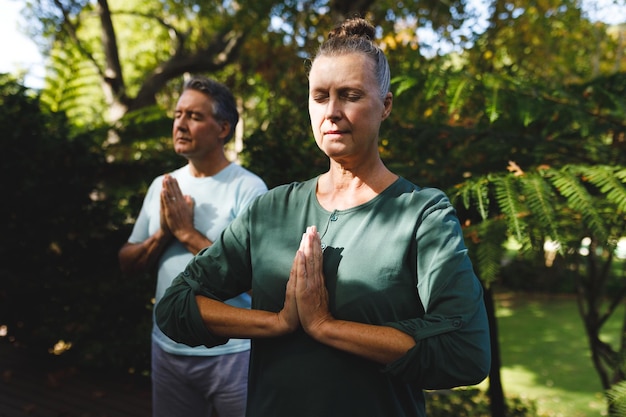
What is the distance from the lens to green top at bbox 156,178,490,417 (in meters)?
1.20

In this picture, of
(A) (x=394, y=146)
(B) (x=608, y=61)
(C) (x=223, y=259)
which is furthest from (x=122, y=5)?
(C) (x=223, y=259)

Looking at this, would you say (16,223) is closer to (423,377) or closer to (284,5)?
(423,377)

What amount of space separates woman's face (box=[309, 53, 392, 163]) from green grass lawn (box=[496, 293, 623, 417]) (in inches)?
264

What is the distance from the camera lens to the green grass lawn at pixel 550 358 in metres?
8.40

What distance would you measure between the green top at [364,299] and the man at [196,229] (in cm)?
79

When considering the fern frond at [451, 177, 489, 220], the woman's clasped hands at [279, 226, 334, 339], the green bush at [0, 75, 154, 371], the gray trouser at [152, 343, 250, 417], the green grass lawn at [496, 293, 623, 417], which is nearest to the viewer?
the woman's clasped hands at [279, 226, 334, 339]

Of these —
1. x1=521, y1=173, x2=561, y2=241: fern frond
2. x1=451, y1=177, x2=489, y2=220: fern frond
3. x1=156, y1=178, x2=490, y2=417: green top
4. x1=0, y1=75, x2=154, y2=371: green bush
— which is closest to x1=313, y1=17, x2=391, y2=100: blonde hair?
x1=156, y1=178, x2=490, y2=417: green top

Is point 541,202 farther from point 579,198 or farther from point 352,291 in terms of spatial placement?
point 352,291

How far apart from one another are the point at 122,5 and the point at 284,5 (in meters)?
11.9

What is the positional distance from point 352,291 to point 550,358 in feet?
36.3

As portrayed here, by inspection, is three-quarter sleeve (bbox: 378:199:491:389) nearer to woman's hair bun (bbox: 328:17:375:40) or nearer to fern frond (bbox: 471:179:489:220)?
woman's hair bun (bbox: 328:17:375:40)

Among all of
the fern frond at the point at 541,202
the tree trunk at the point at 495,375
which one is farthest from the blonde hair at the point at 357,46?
the tree trunk at the point at 495,375

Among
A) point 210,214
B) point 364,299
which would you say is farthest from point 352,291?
point 210,214

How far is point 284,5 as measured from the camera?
8.81 meters
